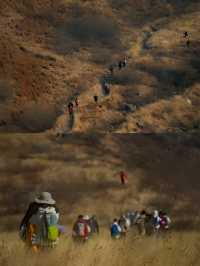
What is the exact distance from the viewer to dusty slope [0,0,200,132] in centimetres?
4628

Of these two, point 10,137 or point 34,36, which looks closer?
point 10,137

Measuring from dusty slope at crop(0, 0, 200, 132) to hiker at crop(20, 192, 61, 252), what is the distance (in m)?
33.9

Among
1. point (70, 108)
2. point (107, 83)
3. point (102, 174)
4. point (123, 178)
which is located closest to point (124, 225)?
point (123, 178)

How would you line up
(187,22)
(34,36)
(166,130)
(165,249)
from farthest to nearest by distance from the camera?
(187,22) → (34,36) → (166,130) → (165,249)

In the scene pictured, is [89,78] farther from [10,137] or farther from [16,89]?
[10,137]

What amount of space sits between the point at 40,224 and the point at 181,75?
49946 millimetres

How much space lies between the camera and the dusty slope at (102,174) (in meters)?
26.8

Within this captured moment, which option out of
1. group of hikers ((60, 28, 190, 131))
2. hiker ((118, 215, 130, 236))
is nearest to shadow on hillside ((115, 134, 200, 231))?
hiker ((118, 215, 130, 236))

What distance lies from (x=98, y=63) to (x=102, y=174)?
1130 inches

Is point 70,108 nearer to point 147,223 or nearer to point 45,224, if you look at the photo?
point 147,223

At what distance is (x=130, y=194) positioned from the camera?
30.2m

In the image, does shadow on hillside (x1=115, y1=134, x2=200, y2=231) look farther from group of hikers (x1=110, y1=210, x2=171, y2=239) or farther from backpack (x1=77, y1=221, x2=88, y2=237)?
backpack (x1=77, y1=221, x2=88, y2=237)

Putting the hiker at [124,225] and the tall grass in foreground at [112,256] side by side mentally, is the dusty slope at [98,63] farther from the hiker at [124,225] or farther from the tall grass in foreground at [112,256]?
the tall grass in foreground at [112,256]

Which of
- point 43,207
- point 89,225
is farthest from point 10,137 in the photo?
point 43,207
